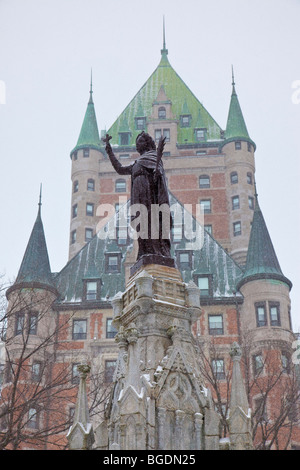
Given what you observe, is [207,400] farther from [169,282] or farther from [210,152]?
[210,152]

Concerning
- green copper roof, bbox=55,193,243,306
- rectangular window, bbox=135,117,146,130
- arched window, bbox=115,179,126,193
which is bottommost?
green copper roof, bbox=55,193,243,306

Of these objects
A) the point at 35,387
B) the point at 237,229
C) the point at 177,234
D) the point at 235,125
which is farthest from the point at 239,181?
the point at 35,387

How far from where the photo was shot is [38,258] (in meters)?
48.3

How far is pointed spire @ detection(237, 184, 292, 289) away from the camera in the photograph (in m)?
45.0

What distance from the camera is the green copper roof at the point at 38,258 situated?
4597 cm

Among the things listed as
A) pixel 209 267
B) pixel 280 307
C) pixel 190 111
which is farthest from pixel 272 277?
pixel 190 111

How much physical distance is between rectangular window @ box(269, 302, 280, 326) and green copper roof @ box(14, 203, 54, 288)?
14.8 m

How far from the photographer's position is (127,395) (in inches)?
352

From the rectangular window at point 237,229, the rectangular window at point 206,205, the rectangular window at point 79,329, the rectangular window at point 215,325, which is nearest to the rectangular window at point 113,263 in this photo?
the rectangular window at point 79,329

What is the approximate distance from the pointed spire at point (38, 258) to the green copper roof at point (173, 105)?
22683 millimetres

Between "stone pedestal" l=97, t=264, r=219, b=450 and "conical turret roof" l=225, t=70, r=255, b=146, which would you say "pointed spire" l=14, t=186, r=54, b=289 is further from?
"stone pedestal" l=97, t=264, r=219, b=450

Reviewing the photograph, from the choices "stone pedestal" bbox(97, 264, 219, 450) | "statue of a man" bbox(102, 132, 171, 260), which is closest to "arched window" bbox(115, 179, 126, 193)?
"statue of a man" bbox(102, 132, 171, 260)

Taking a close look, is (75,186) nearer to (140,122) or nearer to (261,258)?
(140,122)

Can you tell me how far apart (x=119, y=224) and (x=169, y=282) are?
41340 mm
